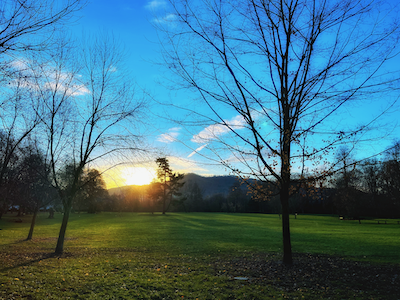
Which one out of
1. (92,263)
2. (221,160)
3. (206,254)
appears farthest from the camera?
(206,254)

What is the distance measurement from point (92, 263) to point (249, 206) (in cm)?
7721

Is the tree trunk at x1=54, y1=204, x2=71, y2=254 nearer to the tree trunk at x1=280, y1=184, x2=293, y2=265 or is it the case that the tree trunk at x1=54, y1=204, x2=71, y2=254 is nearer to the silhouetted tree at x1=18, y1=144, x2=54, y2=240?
the silhouetted tree at x1=18, y1=144, x2=54, y2=240

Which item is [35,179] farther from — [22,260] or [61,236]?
[22,260]

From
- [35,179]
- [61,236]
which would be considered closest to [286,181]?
[61,236]

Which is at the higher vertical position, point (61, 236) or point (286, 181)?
point (286, 181)

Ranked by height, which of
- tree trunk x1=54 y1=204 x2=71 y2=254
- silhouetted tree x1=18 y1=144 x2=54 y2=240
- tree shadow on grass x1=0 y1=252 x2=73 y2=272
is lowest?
tree shadow on grass x1=0 y1=252 x2=73 y2=272

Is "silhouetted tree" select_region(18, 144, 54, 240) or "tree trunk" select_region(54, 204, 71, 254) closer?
"tree trunk" select_region(54, 204, 71, 254)

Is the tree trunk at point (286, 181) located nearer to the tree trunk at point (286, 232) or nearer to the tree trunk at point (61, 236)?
the tree trunk at point (286, 232)

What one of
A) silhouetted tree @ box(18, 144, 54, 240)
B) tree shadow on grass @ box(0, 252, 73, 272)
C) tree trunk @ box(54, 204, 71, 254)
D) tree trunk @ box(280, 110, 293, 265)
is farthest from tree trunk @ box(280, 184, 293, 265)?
silhouetted tree @ box(18, 144, 54, 240)

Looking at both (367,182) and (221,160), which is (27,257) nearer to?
(221,160)

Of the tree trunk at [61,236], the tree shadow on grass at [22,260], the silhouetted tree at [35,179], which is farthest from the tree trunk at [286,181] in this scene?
the silhouetted tree at [35,179]

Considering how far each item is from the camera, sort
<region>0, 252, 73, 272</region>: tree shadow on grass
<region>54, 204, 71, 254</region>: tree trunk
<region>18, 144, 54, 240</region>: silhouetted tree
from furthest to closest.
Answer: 1. <region>18, 144, 54, 240</region>: silhouetted tree
2. <region>54, 204, 71, 254</region>: tree trunk
3. <region>0, 252, 73, 272</region>: tree shadow on grass

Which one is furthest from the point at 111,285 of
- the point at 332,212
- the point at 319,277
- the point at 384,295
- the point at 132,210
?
the point at 132,210

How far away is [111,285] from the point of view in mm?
6281
